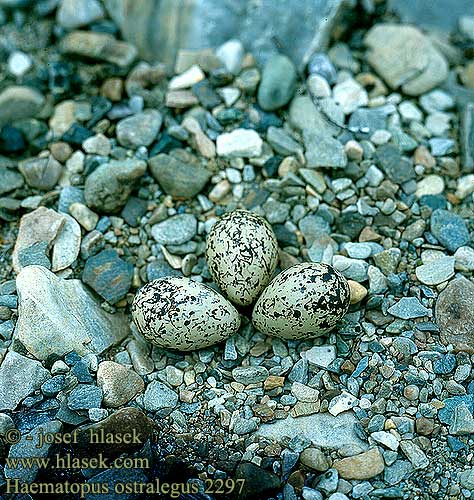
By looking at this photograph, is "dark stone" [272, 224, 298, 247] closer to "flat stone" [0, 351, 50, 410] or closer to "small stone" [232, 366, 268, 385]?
"small stone" [232, 366, 268, 385]

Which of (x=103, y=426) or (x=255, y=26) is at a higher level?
(x=255, y=26)

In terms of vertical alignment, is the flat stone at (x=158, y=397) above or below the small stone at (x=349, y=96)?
below

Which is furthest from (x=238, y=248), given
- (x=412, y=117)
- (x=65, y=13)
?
(x=65, y=13)

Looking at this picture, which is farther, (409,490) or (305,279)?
(305,279)

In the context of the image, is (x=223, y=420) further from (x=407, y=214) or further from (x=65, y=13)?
(x=65, y=13)

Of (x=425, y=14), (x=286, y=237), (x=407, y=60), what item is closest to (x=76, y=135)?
(x=286, y=237)

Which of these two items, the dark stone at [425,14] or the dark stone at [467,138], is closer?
the dark stone at [467,138]

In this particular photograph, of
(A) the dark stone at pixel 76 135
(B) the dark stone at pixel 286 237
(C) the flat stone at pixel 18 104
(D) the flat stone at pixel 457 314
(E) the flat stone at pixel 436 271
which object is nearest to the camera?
(D) the flat stone at pixel 457 314

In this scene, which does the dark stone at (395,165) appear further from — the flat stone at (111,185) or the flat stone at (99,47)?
the flat stone at (99,47)

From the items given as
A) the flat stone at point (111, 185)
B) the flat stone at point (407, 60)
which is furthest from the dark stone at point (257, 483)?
the flat stone at point (407, 60)
